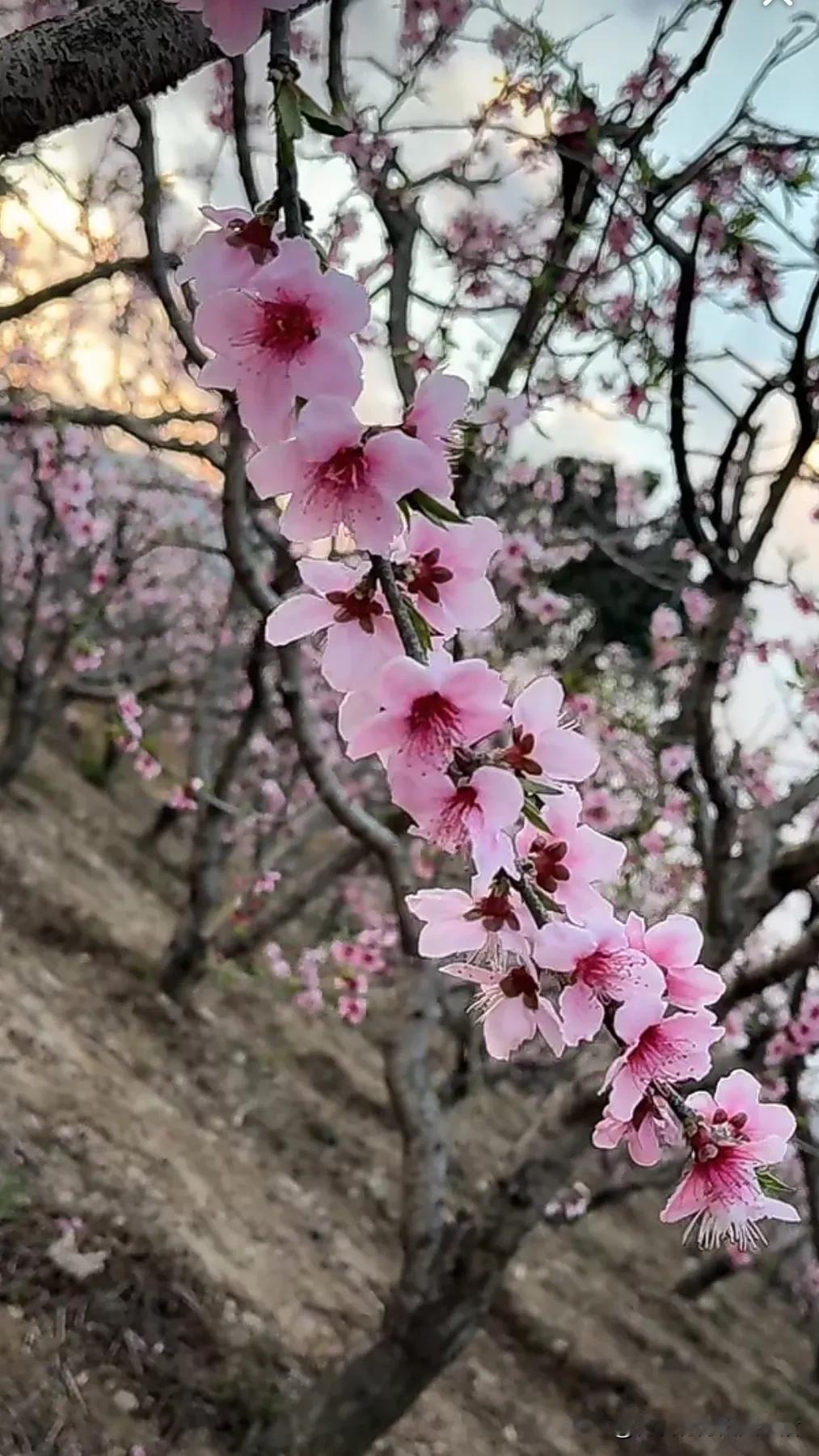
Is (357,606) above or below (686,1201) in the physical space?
above

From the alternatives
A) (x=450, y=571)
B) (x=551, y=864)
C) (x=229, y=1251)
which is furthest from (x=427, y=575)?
(x=229, y=1251)

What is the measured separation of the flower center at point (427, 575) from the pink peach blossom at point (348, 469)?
0.10 m

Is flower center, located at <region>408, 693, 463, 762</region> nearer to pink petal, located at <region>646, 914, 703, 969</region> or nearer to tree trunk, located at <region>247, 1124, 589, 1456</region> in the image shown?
pink petal, located at <region>646, 914, 703, 969</region>

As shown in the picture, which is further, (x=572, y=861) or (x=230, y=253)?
(x=572, y=861)

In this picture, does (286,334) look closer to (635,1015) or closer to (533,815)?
(533,815)

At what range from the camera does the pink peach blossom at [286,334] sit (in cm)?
81

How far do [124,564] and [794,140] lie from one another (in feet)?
19.0

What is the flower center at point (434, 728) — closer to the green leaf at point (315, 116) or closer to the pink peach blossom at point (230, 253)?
the pink peach blossom at point (230, 253)

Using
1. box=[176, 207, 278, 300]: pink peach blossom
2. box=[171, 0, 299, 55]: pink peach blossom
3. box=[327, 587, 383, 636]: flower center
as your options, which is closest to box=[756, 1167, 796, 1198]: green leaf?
box=[327, 587, 383, 636]: flower center

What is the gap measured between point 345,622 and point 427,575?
0.28 feet

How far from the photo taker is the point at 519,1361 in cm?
→ 558

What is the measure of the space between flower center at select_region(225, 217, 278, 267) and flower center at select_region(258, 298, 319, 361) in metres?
0.05

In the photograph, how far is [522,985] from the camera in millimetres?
1011

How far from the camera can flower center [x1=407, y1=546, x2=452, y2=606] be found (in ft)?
3.06
